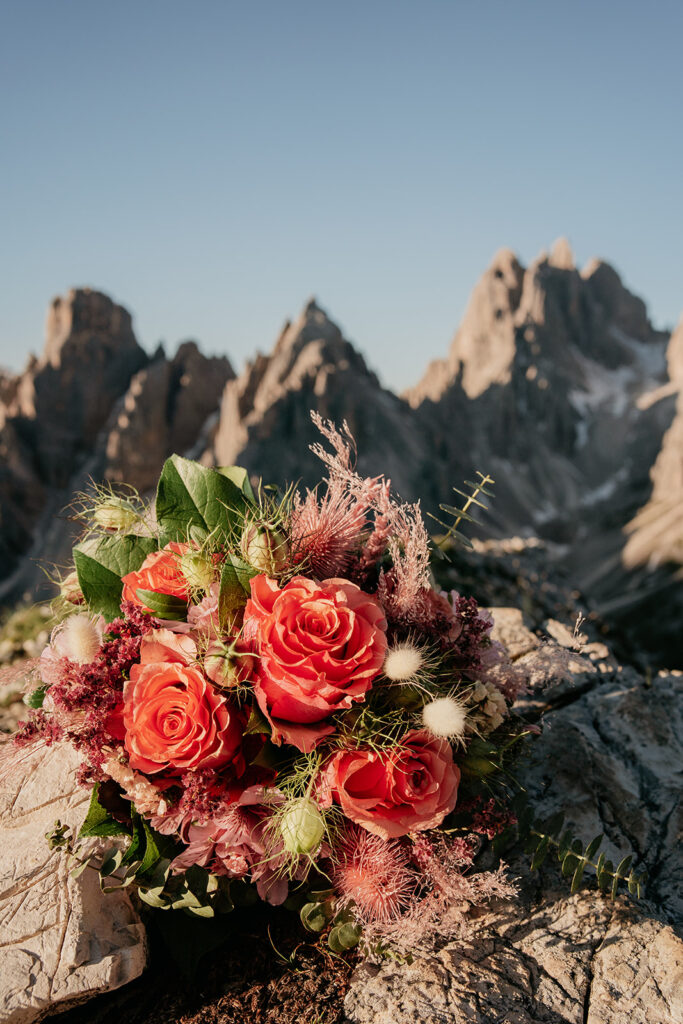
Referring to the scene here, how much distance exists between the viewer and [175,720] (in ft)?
5.67

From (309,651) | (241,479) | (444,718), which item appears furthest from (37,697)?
(444,718)

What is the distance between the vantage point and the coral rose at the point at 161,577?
1995mm

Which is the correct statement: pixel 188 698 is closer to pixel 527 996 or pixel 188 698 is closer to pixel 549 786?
pixel 527 996

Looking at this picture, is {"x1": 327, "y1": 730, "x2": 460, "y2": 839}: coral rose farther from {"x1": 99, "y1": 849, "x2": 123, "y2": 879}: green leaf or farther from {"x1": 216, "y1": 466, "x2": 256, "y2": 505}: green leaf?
{"x1": 216, "y1": 466, "x2": 256, "y2": 505}: green leaf

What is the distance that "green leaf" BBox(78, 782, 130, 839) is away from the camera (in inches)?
78.2

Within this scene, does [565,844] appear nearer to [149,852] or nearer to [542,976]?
[542,976]

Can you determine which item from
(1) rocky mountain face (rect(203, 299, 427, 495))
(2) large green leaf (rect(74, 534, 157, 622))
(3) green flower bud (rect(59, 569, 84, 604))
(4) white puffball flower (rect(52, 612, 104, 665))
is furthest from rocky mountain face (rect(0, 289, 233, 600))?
(4) white puffball flower (rect(52, 612, 104, 665))

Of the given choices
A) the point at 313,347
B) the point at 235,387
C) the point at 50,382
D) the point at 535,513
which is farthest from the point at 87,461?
the point at 535,513

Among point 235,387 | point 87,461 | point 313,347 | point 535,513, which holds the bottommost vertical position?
point 87,461

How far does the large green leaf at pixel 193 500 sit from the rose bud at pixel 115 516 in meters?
0.22

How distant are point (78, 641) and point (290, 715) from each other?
684 mm

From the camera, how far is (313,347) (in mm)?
46812

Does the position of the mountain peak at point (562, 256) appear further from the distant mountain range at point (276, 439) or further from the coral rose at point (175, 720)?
the coral rose at point (175, 720)

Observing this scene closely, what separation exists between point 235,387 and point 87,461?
11.8 m
